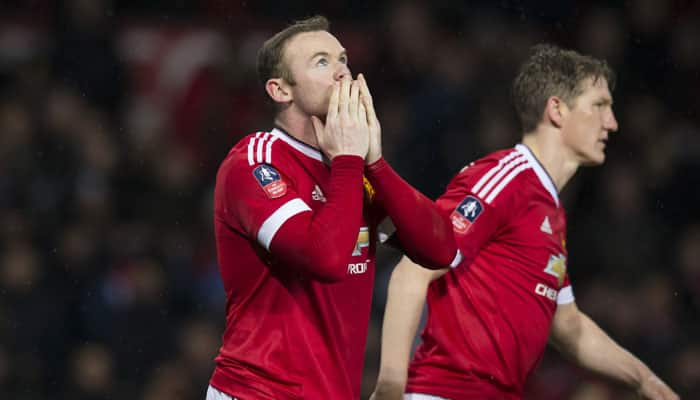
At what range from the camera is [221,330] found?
719 centimetres

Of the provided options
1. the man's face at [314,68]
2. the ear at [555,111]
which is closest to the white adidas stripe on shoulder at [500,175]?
the ear at [555,111]

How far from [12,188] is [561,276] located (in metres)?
4.54

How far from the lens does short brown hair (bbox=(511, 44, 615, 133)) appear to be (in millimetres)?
4594

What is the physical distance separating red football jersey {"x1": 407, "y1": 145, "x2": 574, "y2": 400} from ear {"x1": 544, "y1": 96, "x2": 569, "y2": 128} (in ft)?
1.34

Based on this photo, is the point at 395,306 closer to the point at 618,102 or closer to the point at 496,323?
the point at 496,323

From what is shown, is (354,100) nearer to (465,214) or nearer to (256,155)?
(256,155)

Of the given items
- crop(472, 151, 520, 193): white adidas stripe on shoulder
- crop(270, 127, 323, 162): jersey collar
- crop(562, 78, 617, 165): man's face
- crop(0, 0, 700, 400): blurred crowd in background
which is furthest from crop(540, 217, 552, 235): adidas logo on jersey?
crop(0, 0, 700, 400): blurred crowd in background

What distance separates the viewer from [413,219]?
3.14m

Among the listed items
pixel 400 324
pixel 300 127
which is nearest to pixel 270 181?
pixel 300 127

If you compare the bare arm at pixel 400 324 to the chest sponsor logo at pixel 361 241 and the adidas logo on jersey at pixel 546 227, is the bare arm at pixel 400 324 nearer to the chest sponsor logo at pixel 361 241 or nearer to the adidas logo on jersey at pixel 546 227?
the adidas logo on jersey at pixel 546 227

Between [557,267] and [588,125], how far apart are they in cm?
67

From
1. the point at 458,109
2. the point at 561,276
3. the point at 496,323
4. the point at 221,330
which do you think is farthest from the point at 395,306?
the point at 458,109

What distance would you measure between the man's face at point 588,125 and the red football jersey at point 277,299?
1610 millimetres

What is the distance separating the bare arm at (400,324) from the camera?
3.75 m
